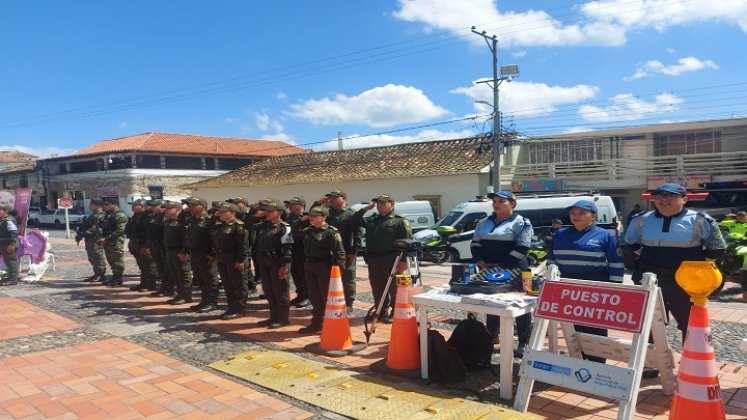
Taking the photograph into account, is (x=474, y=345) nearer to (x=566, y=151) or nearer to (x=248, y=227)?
(x=248, y=227)

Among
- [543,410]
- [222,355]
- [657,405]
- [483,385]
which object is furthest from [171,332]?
[657,405]

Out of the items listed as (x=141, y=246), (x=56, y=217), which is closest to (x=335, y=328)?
(x=141, y=246)

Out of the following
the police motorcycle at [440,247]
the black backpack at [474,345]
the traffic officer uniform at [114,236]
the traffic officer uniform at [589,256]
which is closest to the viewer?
the traffic officer uniform at [589,256]

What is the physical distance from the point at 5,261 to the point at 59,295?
2.59 metres

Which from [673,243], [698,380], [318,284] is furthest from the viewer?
[318,284]

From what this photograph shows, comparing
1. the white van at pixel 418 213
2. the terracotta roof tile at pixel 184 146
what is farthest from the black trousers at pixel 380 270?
the terracotta roof tile at pixel 184 146

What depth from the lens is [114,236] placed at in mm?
10805

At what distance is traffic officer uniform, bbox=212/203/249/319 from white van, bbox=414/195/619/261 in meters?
7.33

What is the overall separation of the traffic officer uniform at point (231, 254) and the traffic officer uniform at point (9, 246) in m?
6.22

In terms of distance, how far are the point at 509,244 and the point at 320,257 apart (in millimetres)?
2288

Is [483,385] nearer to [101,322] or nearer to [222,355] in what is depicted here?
[222,355]

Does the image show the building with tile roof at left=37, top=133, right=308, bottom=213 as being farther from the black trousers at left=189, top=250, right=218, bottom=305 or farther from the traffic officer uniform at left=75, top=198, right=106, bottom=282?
the black trousers at left=189, top=250, right=218, bottom=305

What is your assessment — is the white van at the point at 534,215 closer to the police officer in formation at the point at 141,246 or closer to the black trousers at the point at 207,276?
the police officer in formation at the point at 141,246

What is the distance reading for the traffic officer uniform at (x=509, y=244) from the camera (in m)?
5.24
